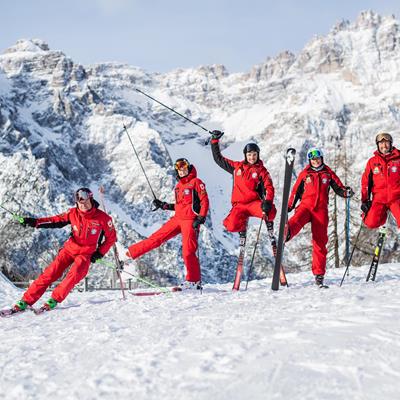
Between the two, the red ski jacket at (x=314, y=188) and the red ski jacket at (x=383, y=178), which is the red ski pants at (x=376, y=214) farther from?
the red ski jacket at (x=314, y=188)

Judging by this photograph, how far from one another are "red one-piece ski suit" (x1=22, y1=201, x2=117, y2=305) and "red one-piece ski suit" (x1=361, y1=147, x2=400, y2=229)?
14.0 feet

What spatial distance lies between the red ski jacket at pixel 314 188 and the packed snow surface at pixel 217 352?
7.85 ft

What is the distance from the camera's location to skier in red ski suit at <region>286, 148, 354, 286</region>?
835 cm

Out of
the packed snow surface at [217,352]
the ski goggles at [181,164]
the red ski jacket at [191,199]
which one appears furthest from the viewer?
the ski goggles at [181,164]

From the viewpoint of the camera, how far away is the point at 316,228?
8.52m

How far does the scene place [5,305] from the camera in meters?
8.29

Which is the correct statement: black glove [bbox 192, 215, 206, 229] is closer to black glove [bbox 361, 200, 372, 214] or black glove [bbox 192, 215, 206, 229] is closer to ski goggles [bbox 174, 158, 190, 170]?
A: ski goggles [bbox 174, 158, 190, 170]

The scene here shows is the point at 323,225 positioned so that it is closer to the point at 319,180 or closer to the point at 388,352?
the point at 319,180

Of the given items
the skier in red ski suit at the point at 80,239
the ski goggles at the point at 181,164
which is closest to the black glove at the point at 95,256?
the skier in red ski suit at the point at 80,239

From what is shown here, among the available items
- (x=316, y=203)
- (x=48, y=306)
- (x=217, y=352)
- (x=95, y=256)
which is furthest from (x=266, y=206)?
(x=217, y=352)

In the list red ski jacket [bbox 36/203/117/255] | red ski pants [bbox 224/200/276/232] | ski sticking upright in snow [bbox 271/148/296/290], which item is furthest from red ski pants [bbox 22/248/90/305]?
ski sticking upright in snow [bbox 271/148/296/290]

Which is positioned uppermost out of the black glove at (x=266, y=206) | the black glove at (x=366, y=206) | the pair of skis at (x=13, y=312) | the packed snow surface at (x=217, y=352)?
the black glove at (x=266, y=206)

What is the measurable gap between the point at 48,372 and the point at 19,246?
3899 inches

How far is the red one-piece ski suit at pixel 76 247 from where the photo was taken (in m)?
7.56
